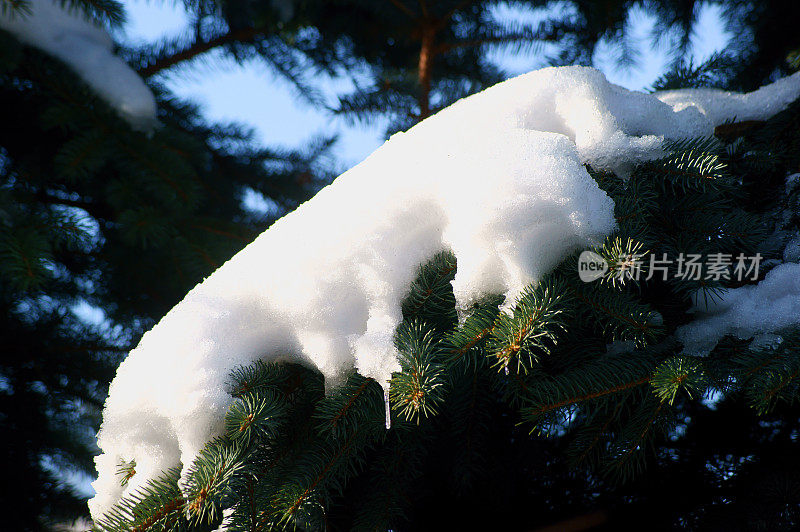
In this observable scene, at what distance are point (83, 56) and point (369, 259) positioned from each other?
1.36 metres

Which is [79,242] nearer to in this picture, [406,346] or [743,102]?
[406,346]

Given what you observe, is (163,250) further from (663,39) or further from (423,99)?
(663,39)

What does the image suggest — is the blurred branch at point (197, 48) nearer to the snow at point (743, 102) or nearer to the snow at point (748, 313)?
the snow at point (743, 102)

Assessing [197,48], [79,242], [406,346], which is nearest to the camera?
[406,346]

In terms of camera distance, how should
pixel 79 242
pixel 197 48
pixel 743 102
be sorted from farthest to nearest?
pixel 197 48, pixel 79 242, pixel 743 102

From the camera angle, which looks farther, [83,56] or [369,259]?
[83,56]

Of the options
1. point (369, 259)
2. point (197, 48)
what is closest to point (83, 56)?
point (197, 48)

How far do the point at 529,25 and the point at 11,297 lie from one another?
1932mm

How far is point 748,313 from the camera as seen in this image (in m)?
0.82

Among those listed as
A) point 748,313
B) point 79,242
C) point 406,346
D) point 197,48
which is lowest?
point 406,346

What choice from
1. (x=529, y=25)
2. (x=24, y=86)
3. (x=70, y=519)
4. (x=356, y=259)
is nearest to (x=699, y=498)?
(x=356, y=259)

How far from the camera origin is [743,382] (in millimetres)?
720

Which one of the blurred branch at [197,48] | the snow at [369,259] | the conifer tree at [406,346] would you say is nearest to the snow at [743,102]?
the conifer tree at [406,346]

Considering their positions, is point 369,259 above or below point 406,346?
above
